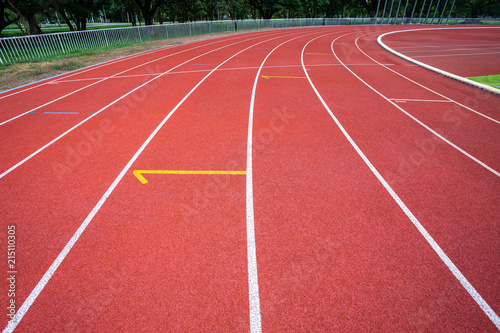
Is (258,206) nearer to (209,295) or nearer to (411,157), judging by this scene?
(209,295)

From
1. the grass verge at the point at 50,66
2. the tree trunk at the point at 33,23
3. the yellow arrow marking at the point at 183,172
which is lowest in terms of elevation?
the yellow arrow marking at the point at 183,172

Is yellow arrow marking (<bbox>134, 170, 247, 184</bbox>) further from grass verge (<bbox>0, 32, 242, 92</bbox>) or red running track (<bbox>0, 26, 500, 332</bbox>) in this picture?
grass verge (<bbox>0, 32, 242, 92</bbox>)

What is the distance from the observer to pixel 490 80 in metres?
10.8

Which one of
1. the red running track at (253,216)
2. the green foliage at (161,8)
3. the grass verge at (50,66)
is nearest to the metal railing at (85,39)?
the grass verge at (50,66)

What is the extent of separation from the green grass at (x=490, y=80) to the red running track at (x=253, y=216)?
313 centimetres

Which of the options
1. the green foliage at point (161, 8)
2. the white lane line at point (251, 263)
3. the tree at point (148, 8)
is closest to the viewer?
the white lane line at point (251, 263)

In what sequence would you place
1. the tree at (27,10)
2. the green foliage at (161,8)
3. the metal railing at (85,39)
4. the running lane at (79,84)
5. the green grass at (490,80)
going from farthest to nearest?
the green foliage at (161,8) < the tree at (27,10) < the metal railing at (85,39) < the green grass at (490,80) < the running lane at (79,84)

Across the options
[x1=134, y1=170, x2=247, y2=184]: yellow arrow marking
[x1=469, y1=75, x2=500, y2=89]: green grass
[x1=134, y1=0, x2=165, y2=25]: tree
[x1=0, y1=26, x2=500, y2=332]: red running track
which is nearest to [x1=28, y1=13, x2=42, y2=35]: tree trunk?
[x1=134, y1=0, x2=165, y2=25]: tree

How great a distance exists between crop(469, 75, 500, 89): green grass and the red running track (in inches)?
123

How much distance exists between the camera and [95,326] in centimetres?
258

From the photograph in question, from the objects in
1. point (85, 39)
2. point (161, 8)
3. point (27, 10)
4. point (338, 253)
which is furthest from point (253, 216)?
point (161, 8)

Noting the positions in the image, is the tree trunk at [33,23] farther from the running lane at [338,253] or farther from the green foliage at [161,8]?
the running lane at [338,253]

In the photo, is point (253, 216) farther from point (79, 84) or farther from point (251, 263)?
point (79, 84)

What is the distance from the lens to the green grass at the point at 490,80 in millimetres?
10123
